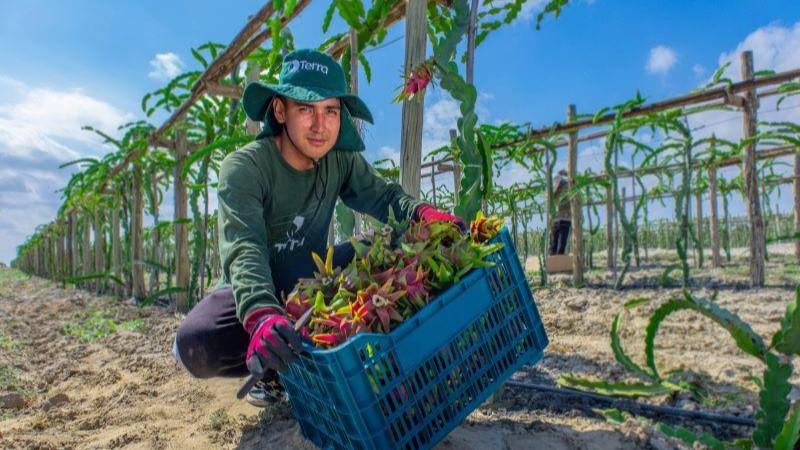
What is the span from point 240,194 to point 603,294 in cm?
412

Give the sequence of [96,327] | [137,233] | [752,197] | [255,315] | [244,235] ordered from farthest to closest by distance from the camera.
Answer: [137,233] → [96,327] → [752,197] → [244,235] → [255,315]

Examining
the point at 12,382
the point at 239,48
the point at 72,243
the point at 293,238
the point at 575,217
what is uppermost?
the point at 239,48

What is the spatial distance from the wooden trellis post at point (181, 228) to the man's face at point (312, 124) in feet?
12.5

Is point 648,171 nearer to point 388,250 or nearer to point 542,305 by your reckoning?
point 542,305

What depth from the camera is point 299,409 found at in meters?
1.45

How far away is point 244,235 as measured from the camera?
1.47 m

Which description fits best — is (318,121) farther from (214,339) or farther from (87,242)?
(87,242)

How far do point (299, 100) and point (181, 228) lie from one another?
4245 mm

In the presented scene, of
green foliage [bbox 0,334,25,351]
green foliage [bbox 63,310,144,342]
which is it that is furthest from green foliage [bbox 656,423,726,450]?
green foliage [bbox 0,334,25,351]

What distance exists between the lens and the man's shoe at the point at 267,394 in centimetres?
190

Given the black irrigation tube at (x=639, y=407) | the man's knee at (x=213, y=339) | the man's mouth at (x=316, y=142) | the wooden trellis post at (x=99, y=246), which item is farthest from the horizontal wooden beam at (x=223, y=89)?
the wooden trellis post at (x=99, y=246)

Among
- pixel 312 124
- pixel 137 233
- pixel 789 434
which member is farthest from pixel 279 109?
pixel 137 233

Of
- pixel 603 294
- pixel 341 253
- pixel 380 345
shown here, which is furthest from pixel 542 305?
pixel 380 345

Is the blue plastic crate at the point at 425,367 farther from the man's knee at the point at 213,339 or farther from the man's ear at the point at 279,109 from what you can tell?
the man's ear at the point at 279,109
